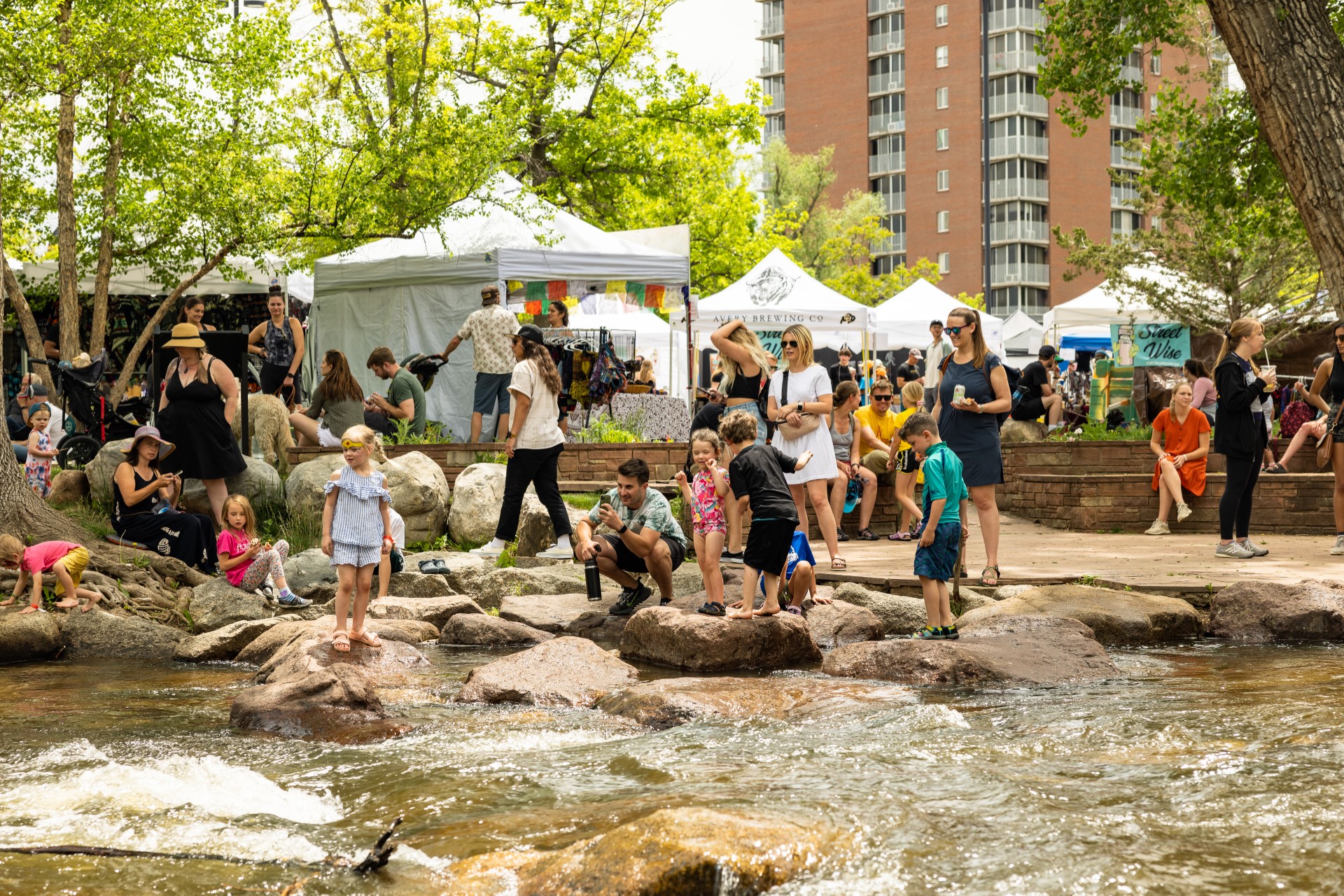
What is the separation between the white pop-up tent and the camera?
15.9 meters

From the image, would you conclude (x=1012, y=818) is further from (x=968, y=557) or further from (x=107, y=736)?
(x=968, y=557)

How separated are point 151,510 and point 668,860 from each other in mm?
8409

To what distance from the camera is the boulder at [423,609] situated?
963 cm

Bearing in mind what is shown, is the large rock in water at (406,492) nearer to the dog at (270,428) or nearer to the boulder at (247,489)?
the boulder at (247,489)

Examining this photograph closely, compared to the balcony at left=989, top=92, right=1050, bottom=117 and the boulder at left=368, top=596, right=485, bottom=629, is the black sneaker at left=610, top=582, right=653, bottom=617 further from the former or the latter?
the balcony at left=989, top=92, right=1050, bottom=117

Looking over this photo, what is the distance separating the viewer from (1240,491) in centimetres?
1059

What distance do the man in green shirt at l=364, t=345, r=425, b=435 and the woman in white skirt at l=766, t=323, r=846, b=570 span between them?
230 inches

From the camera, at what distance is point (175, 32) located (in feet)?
52.0

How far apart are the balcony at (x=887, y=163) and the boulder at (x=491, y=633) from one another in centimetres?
6246

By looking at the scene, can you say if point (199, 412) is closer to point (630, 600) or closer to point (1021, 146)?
point (630, 600)

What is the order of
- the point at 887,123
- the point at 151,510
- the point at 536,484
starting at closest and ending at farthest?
1. the point at 536,484
2. the point at 151,510
3. the point at 887,123

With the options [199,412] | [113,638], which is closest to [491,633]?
[113,638]

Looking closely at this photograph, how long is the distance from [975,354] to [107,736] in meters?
5.79

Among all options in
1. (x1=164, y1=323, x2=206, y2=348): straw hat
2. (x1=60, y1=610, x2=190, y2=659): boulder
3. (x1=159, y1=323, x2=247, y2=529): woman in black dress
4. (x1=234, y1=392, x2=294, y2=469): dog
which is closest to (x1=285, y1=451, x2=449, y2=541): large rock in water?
(x1=159, y1=323, x2=247, y2=529): woman in black dress
